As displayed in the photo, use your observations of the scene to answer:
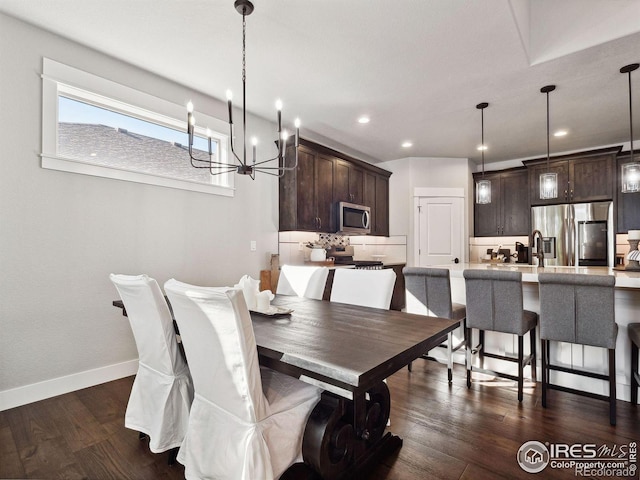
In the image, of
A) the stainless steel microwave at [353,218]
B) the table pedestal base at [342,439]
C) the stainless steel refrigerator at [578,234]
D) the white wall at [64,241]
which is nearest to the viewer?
the table pedestal base at [342,439]

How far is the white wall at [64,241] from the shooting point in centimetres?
230

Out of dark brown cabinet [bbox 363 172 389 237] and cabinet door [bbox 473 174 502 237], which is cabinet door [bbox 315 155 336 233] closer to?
dark brown cabinet [bbox 363 172 389 237]

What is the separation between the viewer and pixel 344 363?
1.12 meters

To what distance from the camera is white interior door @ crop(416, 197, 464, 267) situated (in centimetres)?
568

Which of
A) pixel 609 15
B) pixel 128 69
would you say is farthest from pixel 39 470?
pixel 609 15

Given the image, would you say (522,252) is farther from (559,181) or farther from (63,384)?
(63,384)

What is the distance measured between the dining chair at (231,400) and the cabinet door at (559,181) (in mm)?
5350

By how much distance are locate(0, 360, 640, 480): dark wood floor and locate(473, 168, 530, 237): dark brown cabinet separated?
379 centimetres

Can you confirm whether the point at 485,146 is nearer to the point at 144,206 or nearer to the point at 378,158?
the point at 378,158

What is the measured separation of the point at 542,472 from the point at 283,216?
3.36 m

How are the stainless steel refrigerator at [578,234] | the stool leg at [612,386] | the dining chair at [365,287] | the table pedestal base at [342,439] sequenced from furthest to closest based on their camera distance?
the stainless steel refrigerator at [578,234] → the dining chair at [365,287] → the stool leg at [612,386] → the table pedestal base at [342,439]

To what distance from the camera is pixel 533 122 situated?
4191 millimetres

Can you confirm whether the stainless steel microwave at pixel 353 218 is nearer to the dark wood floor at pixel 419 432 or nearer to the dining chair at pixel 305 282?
the dining chair at pixel 305 282

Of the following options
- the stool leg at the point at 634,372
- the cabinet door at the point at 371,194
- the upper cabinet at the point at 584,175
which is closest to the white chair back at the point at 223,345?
the stool leg at the point at 634,372
